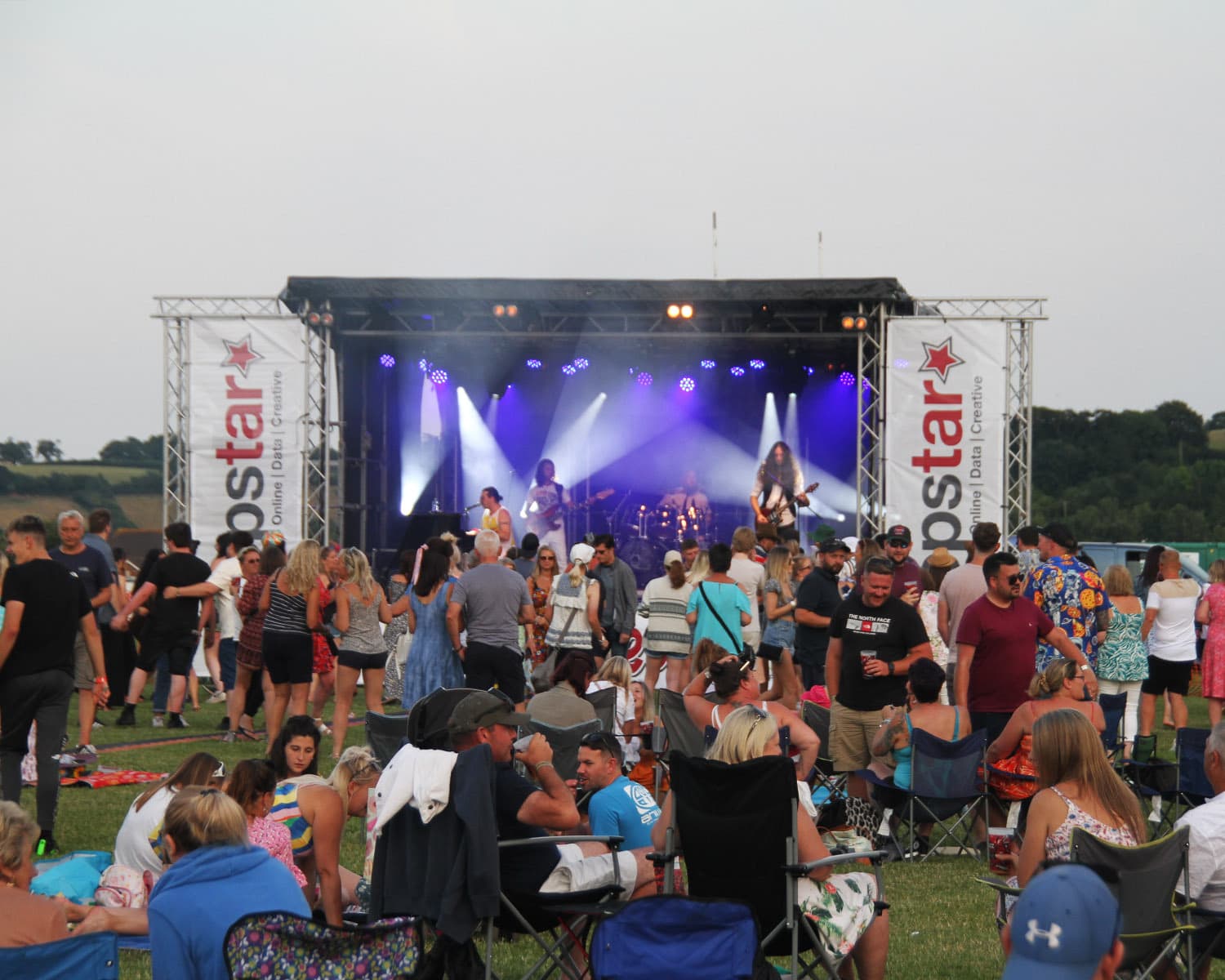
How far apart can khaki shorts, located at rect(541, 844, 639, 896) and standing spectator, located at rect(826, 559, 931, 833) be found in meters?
2.56

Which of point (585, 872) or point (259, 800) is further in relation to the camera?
point (259, 800)

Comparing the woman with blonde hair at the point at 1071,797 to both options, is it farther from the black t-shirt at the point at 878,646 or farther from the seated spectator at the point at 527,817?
the black t-shirt at the point at 878,646

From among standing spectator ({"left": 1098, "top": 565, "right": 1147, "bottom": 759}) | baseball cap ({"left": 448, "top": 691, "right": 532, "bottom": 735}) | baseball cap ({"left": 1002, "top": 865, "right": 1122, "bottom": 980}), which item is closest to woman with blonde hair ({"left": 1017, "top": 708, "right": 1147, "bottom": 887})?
baseball cap ({"left": 448, "top": 691, "right": 532, "bottom": 735})

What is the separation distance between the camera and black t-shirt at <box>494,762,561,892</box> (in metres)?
3.99

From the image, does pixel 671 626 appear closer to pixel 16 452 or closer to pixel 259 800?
pixel 259 800

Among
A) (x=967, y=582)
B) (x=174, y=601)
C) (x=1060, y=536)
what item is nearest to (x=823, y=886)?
(x=967, y=582)

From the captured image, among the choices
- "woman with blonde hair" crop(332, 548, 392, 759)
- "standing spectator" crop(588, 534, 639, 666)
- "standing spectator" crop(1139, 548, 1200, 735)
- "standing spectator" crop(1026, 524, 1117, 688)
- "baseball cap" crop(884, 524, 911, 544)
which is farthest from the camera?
"standing spectator" crop(588, 534, 639, 666)

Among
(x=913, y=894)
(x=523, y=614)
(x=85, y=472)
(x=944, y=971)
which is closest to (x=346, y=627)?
(x=523, y=614)

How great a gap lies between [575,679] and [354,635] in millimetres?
2477

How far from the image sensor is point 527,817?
400cm

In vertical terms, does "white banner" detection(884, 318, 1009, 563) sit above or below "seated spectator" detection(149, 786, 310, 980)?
above

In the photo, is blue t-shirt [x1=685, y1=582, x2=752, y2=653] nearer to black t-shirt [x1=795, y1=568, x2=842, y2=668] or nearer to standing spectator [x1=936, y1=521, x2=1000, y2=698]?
black t-shirt [x1=795, y1=568, x2=842, y2=668]

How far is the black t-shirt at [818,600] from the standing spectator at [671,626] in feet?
2.55

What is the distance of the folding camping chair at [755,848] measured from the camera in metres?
3.81
